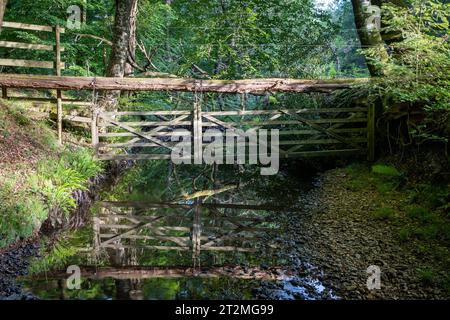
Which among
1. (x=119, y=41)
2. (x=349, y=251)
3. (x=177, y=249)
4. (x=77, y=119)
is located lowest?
(x=177, y=249)

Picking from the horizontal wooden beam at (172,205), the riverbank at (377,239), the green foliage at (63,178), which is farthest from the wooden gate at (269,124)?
the riverbank at (377,239)

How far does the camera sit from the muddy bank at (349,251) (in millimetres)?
4125

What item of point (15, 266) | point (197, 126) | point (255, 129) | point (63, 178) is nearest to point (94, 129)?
point (197, 126)

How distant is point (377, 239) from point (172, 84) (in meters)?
6.30

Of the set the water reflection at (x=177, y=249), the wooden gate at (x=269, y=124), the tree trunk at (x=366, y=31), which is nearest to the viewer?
the water reflection at (x=177, y=249)

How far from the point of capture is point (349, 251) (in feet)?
17.0

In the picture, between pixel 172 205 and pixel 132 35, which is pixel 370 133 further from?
pixel 132 35

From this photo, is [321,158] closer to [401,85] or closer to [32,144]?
[401,85]

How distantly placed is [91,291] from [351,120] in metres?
8.63

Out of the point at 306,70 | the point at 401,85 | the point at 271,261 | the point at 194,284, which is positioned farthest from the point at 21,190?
the point at 306,70

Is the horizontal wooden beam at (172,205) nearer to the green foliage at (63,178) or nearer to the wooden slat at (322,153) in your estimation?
the green foliage at (63,178)

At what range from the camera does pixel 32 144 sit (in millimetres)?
7789

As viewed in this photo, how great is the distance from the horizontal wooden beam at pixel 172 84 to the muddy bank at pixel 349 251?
343 centimetres

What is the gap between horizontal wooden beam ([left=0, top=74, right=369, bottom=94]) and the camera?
912 centimetres
